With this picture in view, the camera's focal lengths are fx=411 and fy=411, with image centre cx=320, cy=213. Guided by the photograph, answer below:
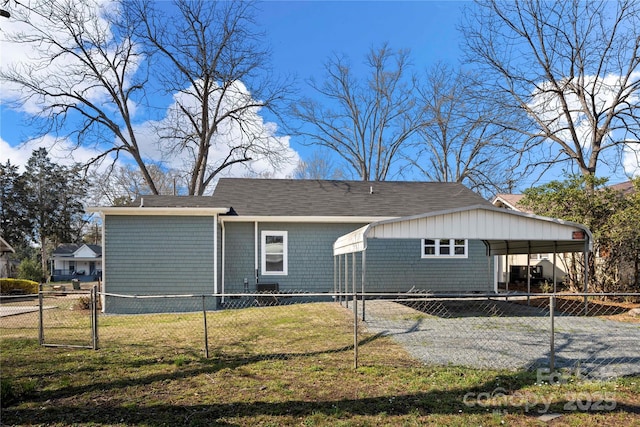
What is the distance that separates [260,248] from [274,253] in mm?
478

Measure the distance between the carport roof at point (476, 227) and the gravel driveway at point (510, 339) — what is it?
1.77 m

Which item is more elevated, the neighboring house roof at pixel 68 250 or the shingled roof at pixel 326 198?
the shingled roof at pixel 326 198

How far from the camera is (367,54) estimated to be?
94.1 feet

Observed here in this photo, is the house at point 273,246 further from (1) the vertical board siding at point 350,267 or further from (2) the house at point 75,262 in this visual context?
(2) the house at point 75,262

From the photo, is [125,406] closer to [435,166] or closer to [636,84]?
[636,84]

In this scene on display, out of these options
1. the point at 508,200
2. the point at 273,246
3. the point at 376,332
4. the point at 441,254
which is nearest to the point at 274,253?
the point at 273,246

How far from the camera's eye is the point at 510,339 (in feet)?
22.9

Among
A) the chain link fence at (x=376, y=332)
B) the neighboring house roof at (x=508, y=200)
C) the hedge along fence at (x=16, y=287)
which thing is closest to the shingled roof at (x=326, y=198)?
the chain link fence at (x=376, y=332)

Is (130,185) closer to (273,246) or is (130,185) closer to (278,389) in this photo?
(273,246)

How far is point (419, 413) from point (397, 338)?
2.98 m

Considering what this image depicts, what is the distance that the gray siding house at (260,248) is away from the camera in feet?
39.5

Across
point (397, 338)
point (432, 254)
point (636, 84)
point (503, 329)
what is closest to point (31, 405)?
point (397, 338)

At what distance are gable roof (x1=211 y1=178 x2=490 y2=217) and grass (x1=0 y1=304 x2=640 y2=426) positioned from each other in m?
7.25

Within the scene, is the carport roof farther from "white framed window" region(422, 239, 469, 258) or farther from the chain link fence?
"white framed window" region(422, 239, 469, 258)
